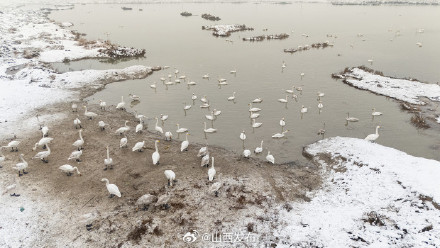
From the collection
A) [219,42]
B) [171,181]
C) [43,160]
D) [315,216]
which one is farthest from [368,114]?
[219,42]

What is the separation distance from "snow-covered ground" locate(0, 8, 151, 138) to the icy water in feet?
8.65

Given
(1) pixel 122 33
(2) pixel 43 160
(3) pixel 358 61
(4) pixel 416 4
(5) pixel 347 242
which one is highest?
(4) pixel 416 4

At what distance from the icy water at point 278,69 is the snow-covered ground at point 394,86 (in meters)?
1.19

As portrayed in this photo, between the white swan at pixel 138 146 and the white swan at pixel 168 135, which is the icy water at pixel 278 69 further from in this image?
the white swan at pixel 138 146

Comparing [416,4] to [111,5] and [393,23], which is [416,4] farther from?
[111,5]

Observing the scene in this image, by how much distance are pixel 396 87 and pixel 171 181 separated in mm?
25015

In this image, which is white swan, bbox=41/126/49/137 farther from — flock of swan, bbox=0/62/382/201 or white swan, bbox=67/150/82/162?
white swan, bbox=67/150/82/162

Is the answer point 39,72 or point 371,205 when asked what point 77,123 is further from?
point 371,205

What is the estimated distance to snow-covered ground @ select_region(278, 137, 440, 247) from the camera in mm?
11742

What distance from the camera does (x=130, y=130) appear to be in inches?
834

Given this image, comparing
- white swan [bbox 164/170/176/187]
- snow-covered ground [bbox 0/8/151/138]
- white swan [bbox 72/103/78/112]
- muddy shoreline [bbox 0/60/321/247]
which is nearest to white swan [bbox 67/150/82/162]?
muddy shoreline [bbox 0/60/321/247]

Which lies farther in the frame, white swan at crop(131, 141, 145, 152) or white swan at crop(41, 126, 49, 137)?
white swan at crop(41, 126, 49, 137)

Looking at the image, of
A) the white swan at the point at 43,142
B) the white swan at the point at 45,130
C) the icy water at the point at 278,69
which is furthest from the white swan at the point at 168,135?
the white swan at the point at 45,130

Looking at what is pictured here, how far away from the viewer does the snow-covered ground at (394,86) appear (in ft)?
86.9
